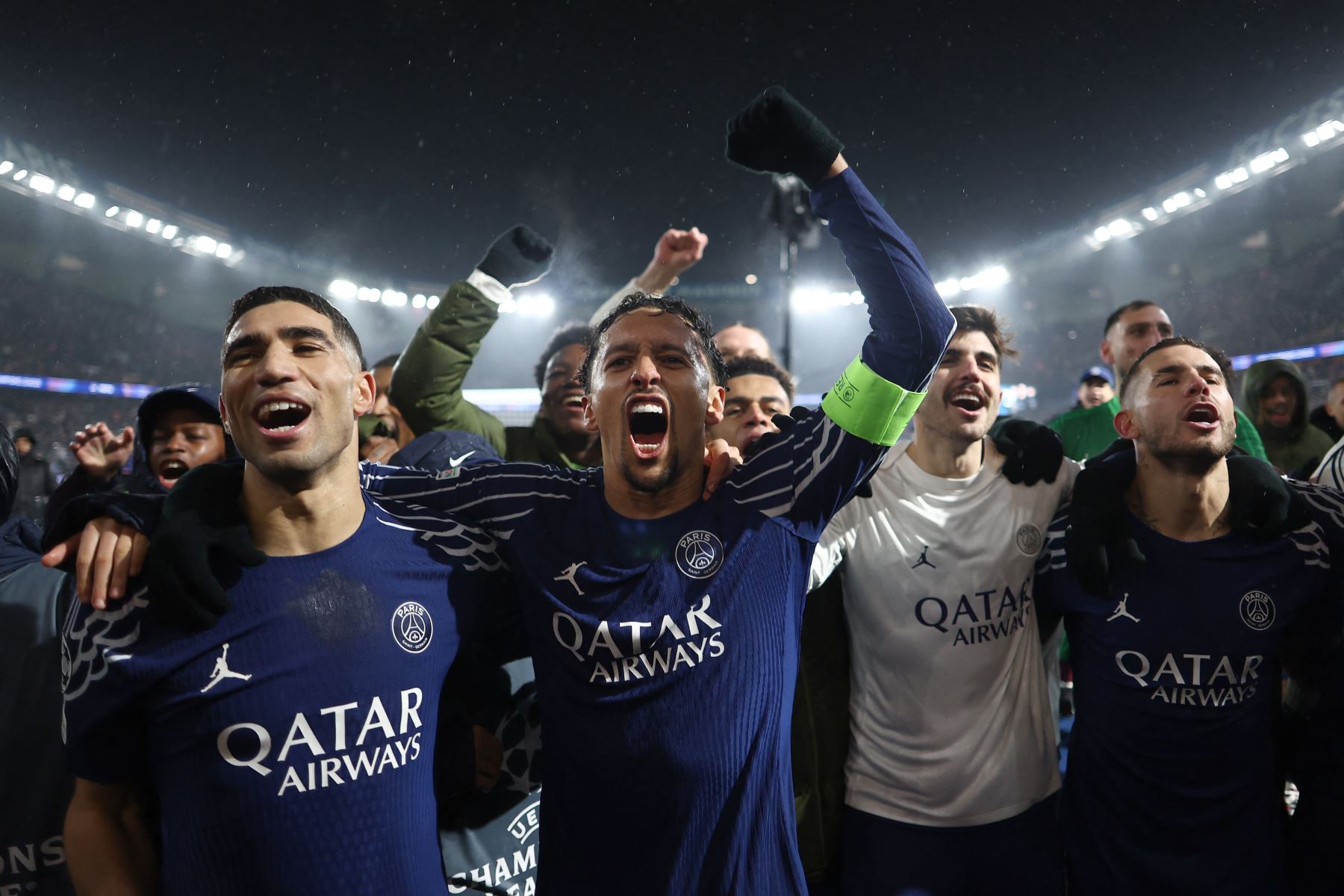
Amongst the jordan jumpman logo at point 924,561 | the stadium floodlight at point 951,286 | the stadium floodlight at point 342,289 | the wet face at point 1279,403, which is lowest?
the jordan jumpman logo at point 924,561

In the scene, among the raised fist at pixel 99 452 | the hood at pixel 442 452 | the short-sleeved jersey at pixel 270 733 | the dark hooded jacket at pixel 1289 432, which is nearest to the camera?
the short-sleeved jersey at pixel 270 733

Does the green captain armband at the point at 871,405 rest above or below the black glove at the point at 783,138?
below

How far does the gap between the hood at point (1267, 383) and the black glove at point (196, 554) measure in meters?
5.03

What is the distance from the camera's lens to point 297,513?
5.50ft

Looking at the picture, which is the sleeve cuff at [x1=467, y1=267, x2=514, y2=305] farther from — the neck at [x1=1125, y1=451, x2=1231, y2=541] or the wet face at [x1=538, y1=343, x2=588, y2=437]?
the neck at [x1=1125, y1=451, x2=1231, y2=541]

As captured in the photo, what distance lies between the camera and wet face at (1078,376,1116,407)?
6801 millimetres

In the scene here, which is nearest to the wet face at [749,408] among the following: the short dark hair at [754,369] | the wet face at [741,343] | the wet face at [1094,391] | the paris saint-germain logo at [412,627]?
the short dark hair at [754,369]

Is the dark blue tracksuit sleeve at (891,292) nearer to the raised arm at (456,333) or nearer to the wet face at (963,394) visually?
the wet face at (963,394)

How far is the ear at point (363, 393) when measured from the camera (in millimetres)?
1848

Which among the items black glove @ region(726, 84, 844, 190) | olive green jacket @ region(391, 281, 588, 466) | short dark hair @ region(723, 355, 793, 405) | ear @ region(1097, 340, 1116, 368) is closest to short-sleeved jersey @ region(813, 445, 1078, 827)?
short dark hair @ region(723, 355, 793, 405)

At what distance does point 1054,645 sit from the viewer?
2.60 m

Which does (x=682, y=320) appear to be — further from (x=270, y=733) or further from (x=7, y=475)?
(x=7, y=475)

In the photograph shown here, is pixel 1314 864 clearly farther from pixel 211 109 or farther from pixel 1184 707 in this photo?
pixel 211 109

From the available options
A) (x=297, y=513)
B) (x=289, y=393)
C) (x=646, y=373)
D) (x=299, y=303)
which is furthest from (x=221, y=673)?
(x=646, y=373)
